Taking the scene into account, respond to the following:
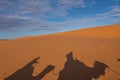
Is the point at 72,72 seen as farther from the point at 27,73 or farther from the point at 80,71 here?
the point at 27,73

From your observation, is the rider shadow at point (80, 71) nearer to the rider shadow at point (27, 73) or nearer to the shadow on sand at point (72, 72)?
the shadow on sand at point (72, 72)

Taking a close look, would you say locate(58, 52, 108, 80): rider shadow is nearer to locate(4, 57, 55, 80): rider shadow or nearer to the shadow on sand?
the shadow on sand


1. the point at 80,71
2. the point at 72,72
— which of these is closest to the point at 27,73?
the point at 72,72

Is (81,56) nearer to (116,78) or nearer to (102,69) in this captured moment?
(102,69)

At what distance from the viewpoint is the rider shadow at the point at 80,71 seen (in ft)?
29.7

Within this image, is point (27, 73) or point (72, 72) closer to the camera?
point (72, 72)

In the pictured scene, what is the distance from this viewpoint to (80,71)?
9.79 meters

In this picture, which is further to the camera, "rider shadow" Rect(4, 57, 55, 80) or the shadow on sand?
"rider shadow" Rect(4, 57, 55, 80)

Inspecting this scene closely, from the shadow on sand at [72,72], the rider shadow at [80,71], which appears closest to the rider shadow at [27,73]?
the shadow on sand at [72,72]

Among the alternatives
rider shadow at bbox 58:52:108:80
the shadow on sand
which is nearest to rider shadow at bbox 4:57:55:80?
the shadow on sand

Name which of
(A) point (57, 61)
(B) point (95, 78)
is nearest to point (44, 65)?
(A) point (57, 61)

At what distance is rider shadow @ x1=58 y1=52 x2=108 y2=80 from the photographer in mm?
9039

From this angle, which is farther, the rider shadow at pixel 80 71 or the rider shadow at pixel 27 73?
the rider shadow at pixel 27 73

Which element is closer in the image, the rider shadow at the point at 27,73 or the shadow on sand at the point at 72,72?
the shadow on sand at the point at 72,72
